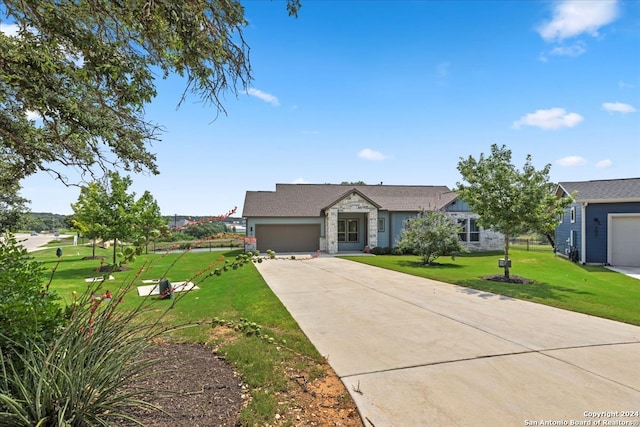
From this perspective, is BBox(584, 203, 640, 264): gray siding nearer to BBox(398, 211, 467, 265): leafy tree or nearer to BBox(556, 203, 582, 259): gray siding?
BBox(556, 203, 582, 259): gray siding

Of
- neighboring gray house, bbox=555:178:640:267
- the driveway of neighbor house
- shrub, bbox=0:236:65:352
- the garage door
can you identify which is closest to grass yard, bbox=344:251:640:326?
the driveway of neighbor house

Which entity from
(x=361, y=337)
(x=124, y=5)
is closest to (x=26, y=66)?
(x=124, y=5)

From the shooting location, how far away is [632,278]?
1214 centimetres

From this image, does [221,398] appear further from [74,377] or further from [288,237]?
[288,237]

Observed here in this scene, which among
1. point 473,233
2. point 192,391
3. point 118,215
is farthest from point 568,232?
point 118,215

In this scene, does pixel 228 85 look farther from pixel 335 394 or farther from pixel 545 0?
pixel 545 0

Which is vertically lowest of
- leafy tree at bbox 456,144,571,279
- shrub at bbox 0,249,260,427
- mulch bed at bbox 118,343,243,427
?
Result: mulch bed at bbox 118,343,243,427

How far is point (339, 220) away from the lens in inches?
990

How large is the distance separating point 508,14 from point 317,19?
5770 mm

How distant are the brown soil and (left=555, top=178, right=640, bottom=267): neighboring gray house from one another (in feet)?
54.0

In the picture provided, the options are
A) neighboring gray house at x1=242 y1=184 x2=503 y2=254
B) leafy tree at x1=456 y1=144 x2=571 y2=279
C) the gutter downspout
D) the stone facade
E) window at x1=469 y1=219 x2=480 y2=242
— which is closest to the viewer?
leafy tree at x1=456 y1=144 x2=571 y2=279

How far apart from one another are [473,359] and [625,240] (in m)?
16.8

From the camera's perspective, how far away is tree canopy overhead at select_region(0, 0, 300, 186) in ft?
10.7

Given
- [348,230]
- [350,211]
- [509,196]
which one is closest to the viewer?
[509,196]
